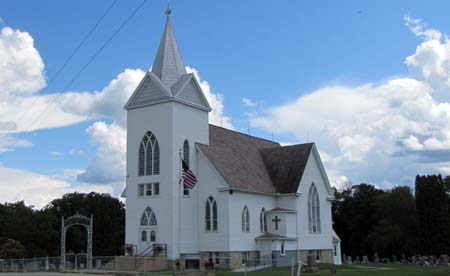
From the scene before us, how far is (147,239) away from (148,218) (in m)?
1.64

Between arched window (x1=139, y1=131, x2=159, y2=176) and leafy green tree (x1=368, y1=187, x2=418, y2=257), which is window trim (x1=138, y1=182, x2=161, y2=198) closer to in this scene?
arched window (x1=139, y1=131, x2=159, y2=176)

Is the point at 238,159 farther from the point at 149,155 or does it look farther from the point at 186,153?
the point at 149,155

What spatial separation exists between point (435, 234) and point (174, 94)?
3738cm

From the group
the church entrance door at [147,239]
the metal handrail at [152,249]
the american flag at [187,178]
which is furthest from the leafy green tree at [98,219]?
the american flag at [187,178]

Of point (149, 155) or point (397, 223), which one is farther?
point (397, 223)

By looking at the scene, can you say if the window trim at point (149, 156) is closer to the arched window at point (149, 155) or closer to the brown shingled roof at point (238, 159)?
the arched window at point (149, 155)

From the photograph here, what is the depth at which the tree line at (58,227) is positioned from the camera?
87812 millimetres

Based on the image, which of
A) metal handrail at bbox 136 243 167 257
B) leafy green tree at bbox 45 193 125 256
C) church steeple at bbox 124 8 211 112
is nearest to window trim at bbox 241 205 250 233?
metal handrail at bbox 136 243 167 257

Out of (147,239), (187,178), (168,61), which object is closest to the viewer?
(187,178)

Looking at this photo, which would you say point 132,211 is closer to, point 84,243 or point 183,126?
point 183,126

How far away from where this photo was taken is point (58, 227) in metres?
95.9

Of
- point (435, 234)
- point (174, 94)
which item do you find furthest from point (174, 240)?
point (435, 234)

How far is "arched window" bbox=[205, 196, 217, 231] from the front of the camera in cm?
4653

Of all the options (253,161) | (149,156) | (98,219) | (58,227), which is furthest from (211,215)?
(58,227)
